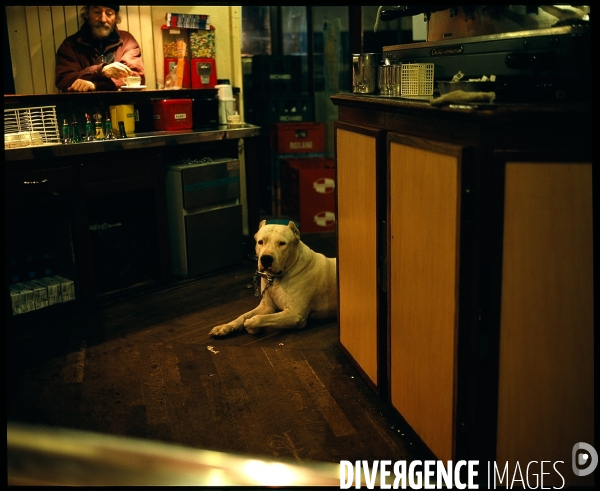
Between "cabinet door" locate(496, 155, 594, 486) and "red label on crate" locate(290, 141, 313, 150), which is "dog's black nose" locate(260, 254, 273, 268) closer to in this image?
"cabinet door" locate(496, 155, 594, 486)

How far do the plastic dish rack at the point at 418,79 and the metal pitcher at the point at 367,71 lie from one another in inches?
12.6

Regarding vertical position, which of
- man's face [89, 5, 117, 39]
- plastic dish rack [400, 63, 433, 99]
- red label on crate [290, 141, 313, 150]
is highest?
man's face [89, 5, 117, 39]

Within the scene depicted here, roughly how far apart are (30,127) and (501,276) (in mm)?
3413

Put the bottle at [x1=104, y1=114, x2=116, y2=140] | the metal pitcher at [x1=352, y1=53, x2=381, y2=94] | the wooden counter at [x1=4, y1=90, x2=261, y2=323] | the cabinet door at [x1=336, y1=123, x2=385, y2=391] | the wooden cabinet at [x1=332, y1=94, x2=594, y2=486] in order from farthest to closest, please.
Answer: the bottle at [x1=104, y1=114, x2=116, y2=140] → the wooden counter at [x1=4, y1=90, x2=261, y2=323] → the metal pitcher at [x1=352, y1=53, x2=381, y2=94] → the cabinet door at [x1=336, y1=123, x2=385, y2=391] → the wooden cabinet at [x1=332, y1=94, x2=594, y2=486]

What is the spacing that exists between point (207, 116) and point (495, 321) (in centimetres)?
372

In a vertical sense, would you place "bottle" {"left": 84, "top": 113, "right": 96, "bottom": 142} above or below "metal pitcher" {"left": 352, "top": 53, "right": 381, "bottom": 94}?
below

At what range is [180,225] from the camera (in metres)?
4.72

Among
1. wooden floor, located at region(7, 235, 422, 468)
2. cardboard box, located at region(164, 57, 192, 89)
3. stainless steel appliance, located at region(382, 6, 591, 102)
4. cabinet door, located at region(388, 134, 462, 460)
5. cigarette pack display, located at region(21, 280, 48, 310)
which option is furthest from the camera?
cardboard box, located at region(164, 57, 192, 89)

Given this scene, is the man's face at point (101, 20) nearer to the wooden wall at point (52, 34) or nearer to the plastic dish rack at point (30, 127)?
the wooden wall at point (52, 34)

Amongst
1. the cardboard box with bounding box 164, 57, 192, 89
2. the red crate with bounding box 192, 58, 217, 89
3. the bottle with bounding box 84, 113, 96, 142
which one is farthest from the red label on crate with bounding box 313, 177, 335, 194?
the bottle with bounding box 84, 113, 96, 142

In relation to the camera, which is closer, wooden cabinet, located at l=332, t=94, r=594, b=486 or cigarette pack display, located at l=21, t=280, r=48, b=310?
wooden cabinet, located at l=332, t=94, r=594, b=486

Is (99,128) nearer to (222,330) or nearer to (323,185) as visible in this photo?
(222,330)

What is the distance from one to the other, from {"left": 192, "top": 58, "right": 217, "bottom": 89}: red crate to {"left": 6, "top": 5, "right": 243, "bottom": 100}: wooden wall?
26 centimetres

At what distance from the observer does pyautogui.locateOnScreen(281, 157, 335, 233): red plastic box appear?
6.02 m
